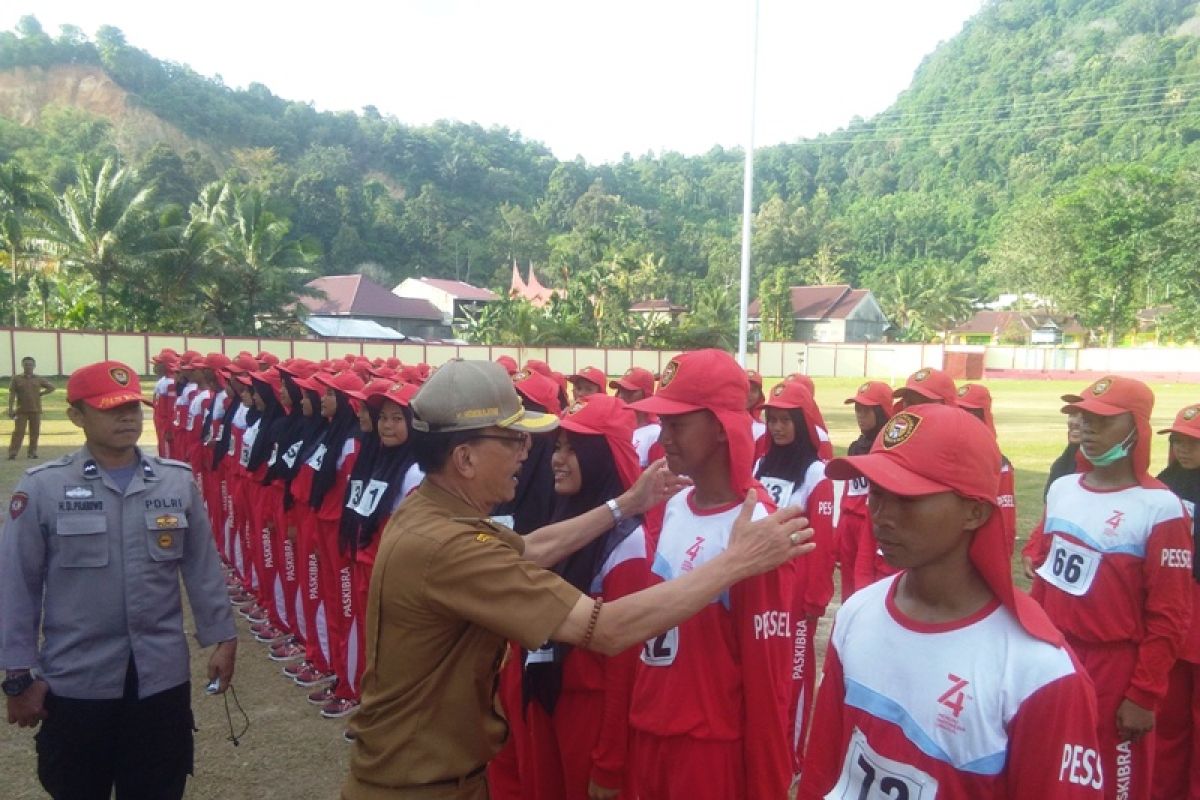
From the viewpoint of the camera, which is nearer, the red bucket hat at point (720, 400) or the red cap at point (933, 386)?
the red bucket hat at point (720, 400)

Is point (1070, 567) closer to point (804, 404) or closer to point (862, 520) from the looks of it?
point (862, 520)

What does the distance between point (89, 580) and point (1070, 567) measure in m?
4.04

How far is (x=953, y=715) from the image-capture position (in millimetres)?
1938

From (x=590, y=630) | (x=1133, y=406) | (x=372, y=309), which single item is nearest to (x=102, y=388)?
(x=590, y=630)

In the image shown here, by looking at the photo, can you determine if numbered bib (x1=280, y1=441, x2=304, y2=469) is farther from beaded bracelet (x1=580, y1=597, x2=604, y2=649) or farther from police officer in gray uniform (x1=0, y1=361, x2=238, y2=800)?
beaded bracelet (x1=580, y1=597, x2=604, y2=649)

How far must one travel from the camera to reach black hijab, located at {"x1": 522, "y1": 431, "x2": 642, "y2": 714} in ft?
10.8

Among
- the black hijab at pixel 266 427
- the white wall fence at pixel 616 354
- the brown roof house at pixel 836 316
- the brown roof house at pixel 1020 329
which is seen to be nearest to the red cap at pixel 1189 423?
the black hijab at pixel 266 427

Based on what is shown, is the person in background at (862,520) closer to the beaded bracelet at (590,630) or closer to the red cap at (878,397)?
the red cap at (878,397)

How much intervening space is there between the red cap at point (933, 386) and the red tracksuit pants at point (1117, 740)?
8.40 feet

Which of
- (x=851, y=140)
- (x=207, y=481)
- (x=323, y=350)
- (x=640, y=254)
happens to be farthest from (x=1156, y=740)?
(x=851, y=140)

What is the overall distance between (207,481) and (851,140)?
150493mm

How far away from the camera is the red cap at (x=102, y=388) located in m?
3.47

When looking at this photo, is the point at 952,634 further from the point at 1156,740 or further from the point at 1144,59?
the point at 1144,59

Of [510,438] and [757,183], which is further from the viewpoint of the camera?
[757,183]
